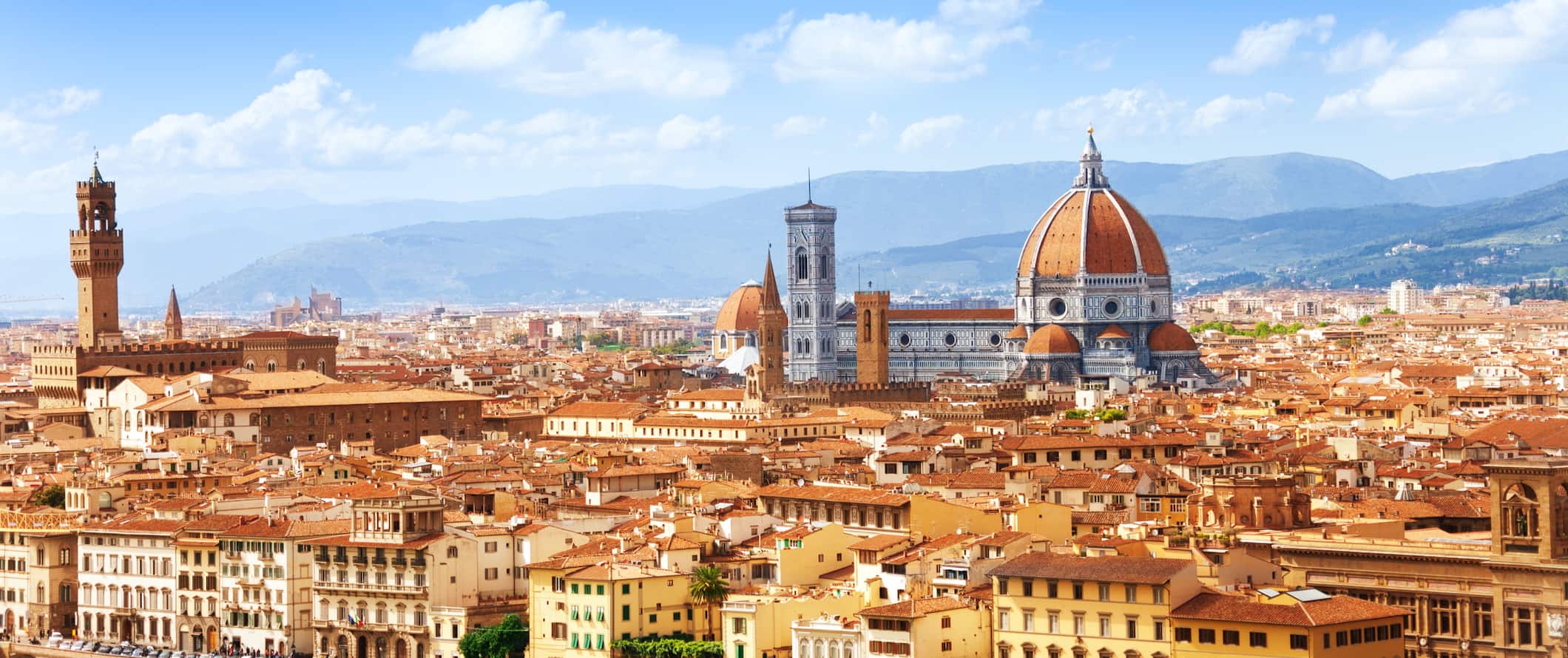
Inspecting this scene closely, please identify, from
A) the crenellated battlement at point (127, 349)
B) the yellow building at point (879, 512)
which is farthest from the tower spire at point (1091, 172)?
the yellow building at point (879, 512)

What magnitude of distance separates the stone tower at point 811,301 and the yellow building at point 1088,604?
96.9 m

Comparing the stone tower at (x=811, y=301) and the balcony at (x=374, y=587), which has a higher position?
the stone tower at (x=811, y=301)

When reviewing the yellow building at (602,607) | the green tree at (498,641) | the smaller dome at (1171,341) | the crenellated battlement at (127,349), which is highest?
the crenellated battlement at (127,349)

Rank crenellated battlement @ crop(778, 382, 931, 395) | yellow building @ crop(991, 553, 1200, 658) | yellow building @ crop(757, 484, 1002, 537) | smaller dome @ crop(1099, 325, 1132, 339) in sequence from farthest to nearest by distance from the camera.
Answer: smaller dome @ crop(1099, 325, 1132, 339), crenellated battlement @ crop(778, 382, 931, 395), yellow building @ crop(757, 484, 1002, 537), yellow building @ crop(991, 553, 1200, 658)

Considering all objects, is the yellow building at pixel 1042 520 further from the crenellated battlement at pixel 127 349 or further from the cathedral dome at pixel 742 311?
the cathedral dome at pixel 742 311

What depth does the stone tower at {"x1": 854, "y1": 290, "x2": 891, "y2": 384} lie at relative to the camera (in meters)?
130

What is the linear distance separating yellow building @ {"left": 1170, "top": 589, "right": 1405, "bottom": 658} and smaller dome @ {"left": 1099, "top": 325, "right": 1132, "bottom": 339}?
93853 mm

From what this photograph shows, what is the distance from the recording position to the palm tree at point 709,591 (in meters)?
44.2

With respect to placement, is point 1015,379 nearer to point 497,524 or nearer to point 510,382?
point 510,382

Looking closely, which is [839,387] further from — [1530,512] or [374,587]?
[1530,512]

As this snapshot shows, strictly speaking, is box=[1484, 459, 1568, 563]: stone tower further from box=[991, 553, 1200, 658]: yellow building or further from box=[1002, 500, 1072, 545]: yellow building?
box=[1002, 500, 1072, 545]: yellow building

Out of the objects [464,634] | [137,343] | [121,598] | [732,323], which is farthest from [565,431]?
[732,323]

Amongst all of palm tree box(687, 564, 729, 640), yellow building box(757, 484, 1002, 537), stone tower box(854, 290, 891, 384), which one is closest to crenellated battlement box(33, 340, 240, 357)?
stone tower box(854, 290, 891, 384)

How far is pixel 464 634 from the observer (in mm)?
46844
